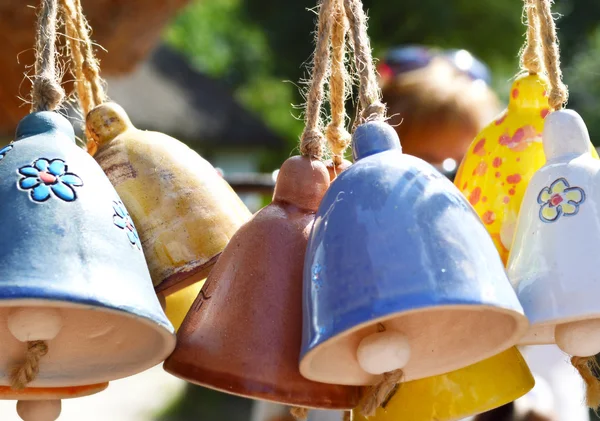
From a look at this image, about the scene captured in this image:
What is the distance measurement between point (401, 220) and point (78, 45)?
490 mm

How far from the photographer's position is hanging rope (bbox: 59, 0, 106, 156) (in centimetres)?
101

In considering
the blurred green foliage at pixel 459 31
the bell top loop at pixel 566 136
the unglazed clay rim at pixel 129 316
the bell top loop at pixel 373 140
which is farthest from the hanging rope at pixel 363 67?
the blurred green foliage at pixel 459 31

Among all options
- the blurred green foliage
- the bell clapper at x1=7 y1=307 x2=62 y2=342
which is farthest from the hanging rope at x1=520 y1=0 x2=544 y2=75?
the blurred green foliage

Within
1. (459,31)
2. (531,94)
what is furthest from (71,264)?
(459,31)

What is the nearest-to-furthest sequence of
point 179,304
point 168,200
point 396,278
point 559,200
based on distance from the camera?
point 396,278 < point 559,200 < point 168,200 < point 179,304

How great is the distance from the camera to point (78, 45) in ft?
3.41

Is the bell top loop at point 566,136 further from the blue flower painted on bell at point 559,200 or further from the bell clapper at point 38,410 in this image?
the bell clapper at point 38,410

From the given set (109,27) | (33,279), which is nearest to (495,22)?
(109,27)

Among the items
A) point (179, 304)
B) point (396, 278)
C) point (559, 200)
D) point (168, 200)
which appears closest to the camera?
point (396, 278)

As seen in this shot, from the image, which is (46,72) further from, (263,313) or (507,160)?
(507,160)

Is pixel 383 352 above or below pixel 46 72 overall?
below

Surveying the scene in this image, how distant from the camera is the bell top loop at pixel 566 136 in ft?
2.76

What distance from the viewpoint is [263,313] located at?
81 centimetres

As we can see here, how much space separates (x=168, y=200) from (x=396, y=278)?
299mm
